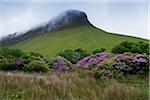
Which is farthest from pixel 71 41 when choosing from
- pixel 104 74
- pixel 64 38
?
pixel 104 74

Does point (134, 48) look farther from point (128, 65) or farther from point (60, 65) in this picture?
point (128, 65)

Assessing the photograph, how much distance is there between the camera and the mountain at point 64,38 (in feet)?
145

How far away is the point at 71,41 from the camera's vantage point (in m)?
51.2

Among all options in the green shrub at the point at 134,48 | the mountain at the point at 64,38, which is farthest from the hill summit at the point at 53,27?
the green shrub at the point at 134,48

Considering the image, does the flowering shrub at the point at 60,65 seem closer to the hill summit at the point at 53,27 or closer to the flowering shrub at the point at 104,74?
the flowering shrub at the point at 104,74

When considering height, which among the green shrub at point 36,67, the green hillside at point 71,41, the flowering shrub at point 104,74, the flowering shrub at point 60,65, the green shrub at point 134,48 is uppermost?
the flowering shrub at point 104,74

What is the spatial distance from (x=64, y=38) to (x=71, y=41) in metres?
2.64

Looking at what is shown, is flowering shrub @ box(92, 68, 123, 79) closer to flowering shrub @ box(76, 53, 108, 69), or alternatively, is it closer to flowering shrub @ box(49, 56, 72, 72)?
flowering shrub @ box(76, 53, 108, 69)

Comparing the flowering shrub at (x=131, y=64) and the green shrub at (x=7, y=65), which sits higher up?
the flowering shrub at (x=131, y=64)

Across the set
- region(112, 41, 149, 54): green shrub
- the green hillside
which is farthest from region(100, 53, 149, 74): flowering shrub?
the green hillside

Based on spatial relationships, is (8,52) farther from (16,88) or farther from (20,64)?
(16,88)

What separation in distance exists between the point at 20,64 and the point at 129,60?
19.3ft

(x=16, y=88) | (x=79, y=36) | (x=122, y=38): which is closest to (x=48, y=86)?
(x=16, y=88)

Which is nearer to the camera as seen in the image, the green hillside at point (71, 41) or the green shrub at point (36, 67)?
the green shrub at point (36, 67)
